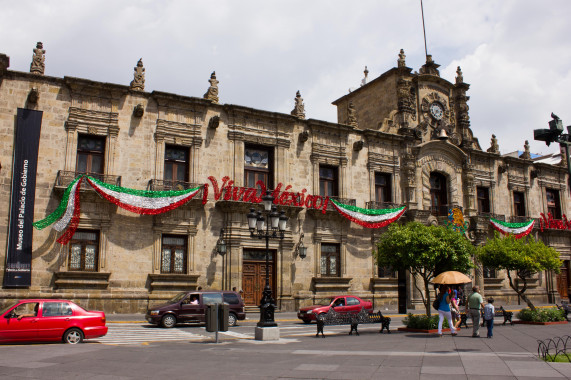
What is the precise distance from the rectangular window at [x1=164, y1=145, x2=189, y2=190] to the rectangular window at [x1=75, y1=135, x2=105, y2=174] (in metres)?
3.05

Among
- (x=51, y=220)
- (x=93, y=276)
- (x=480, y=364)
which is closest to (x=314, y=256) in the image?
(x=93, y=276)

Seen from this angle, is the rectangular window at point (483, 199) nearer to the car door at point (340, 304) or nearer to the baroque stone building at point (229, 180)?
the baroque stone building at point (229, 180)

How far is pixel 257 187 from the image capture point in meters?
26.7

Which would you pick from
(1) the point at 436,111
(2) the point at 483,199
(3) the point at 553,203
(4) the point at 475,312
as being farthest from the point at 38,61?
(3) the point at 553,203

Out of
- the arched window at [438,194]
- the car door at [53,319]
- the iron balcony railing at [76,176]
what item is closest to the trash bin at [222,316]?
the car door at [53,319]

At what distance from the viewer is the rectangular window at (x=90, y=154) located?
23.3m

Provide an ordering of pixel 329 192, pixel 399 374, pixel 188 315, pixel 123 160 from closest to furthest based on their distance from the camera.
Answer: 1. pixel 399 374
2. pixel 188 315
3. pixel 123 160
4. pixel 329 192

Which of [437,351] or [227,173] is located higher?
[227,173]

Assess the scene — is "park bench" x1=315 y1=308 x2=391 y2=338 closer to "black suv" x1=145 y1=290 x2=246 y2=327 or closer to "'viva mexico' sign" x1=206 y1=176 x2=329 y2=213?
"black suv" x1=145 y1=290 x2=246 y2=327

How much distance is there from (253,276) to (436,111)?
1726 centimetres

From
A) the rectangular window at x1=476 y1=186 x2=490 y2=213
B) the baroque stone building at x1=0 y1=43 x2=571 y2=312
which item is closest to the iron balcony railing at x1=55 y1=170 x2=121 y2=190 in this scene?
the baroque stone building at x1=0 y1=43 x2=571 y2=312

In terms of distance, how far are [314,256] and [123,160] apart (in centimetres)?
1106

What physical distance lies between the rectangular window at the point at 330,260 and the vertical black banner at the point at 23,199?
14.5 meters

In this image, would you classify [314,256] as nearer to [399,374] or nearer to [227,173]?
[227,173]
